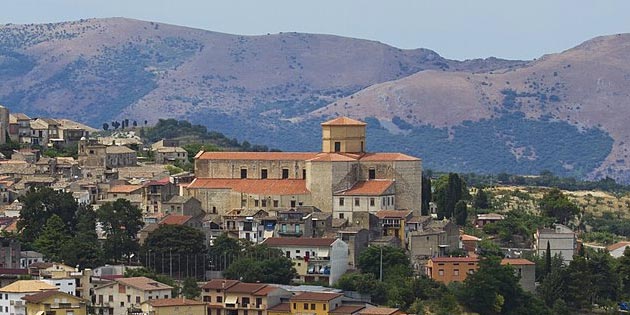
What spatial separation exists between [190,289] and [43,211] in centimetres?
1255

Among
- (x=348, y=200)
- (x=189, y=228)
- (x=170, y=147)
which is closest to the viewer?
(x=189, y=228)

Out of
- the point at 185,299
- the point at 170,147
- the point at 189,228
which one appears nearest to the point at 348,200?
the point at 189,228

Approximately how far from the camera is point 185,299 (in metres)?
74.1

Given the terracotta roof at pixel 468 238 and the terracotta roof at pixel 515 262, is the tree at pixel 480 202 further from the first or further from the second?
the terracotta roof at pixel 515 262

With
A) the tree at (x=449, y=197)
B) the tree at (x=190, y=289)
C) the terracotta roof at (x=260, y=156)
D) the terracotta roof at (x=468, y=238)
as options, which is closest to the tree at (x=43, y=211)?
the terracotta roof at (x=260, y=156)

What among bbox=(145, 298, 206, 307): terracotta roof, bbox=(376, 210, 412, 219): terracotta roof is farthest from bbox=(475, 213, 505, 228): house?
bbox=(145, 298, 206, 307): terracotta roof

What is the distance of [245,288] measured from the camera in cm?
7519

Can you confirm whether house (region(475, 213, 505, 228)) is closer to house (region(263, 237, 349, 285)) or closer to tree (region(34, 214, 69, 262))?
house (region(263, 237, 349, 285))

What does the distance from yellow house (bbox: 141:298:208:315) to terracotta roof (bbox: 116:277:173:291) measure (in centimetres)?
116

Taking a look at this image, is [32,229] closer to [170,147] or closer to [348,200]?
[348,200]

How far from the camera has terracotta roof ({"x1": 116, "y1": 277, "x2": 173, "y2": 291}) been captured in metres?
73.7

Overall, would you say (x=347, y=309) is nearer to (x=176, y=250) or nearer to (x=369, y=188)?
(x=176, y=250)

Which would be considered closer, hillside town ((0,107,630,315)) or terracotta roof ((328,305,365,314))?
terracotta roof ((328,305,365,314))

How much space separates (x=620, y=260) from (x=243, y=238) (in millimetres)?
17615
